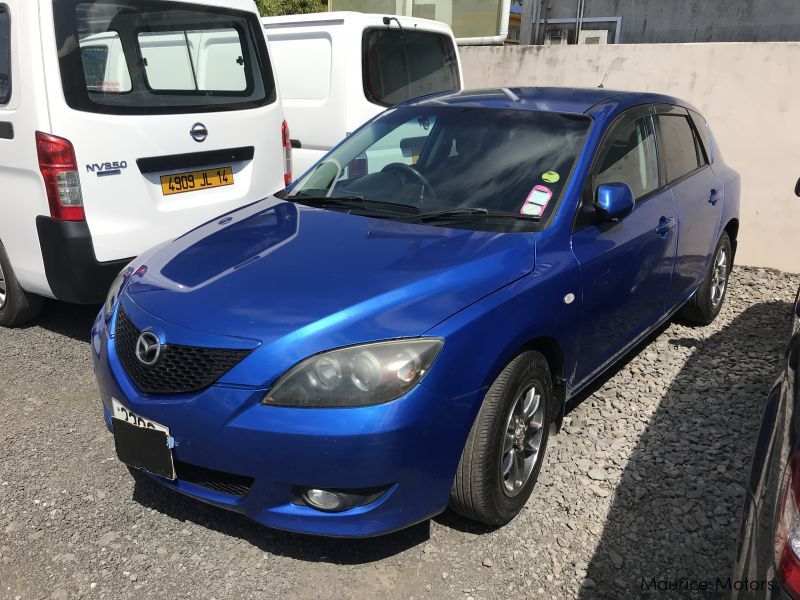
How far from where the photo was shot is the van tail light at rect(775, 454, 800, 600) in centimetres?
137

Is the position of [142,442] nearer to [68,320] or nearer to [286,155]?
[68,320]

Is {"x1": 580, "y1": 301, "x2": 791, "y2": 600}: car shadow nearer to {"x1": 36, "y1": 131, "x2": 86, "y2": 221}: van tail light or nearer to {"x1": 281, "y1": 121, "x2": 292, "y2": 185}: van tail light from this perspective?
{"x1": 281, "y1": 121, "x2": 292, "y2": 185}: van tail light

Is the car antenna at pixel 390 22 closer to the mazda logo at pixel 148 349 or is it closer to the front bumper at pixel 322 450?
the mazda logo at pixel 148 349

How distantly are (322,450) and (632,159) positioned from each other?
2336 millimetres


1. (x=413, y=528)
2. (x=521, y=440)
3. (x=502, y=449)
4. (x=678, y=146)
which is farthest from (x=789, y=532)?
(x=678, y=146)

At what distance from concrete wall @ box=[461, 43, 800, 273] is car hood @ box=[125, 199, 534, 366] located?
4.34 metres

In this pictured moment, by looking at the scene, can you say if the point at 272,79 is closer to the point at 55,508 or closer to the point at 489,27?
the point at 55,508

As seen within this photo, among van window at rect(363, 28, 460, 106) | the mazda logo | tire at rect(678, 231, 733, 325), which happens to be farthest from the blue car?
van window at rect(363, 28, 460, 106)

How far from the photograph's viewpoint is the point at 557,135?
324cm

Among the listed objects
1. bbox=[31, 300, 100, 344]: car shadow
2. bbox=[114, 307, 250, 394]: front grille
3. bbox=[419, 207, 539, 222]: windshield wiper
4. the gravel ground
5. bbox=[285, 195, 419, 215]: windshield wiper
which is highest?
bbox=[419, 207, 539, 222]: windshield wiper

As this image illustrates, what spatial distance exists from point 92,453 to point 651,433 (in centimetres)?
268

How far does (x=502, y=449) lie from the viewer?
8.21 ft

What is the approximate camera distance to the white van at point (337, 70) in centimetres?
544

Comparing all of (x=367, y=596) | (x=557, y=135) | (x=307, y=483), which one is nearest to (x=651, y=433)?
(x=557, y=135)
